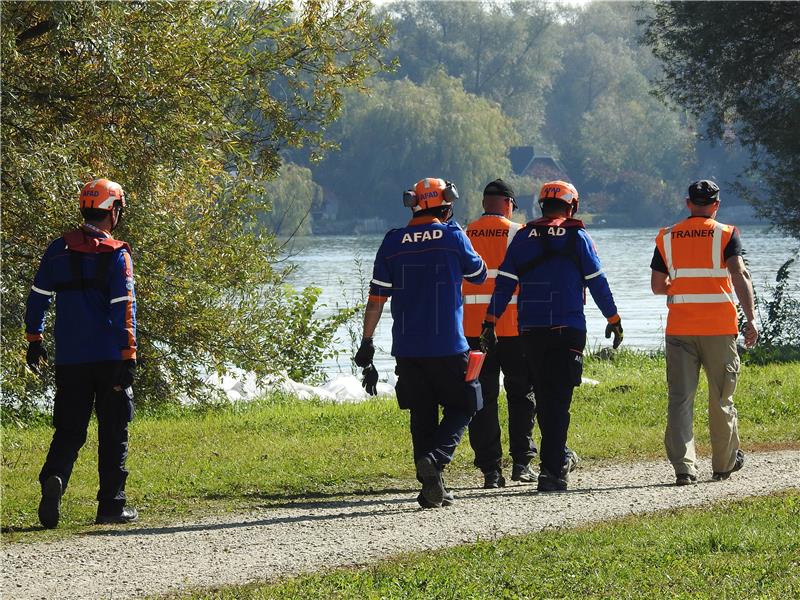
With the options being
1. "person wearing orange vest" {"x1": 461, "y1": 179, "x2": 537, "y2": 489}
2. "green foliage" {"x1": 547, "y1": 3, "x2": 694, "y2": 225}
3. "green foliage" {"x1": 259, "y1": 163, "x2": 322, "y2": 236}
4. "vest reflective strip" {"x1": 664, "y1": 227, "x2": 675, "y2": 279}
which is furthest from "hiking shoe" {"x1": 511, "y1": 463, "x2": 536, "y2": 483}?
"green foliage" {"x1": 547, "y1": 3, "x2": 694, "y2": 225}

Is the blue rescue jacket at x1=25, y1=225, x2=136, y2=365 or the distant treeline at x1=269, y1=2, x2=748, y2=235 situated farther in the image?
the distant treeline at x1=269, y1=2, x2=748, y2=235

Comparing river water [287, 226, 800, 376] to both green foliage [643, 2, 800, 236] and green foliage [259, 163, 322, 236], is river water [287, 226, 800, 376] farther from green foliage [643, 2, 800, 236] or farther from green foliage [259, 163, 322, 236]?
green foliage [643, 2, 800, 236]

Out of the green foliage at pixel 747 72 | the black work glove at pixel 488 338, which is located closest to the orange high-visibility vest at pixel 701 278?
the black work glove at pixel 488 338

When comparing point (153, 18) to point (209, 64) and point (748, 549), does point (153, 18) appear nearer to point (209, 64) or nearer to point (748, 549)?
point (209, 64)

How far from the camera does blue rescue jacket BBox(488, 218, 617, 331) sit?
9.55m

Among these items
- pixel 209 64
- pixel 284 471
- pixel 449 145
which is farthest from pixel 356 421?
pixel 449 145

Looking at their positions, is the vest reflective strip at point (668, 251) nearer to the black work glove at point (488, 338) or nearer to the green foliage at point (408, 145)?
the black work glove at point (488, 338)

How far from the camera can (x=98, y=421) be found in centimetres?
886

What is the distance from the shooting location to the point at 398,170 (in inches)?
2889

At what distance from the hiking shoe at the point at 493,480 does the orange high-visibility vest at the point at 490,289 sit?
1.03m

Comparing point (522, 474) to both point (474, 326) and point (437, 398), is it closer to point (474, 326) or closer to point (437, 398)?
point (474, 326)

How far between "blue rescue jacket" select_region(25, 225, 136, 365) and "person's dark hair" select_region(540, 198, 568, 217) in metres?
2.99

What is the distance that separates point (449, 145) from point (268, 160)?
5424 cm

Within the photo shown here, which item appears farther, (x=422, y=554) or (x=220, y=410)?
(x=220, y=410)
